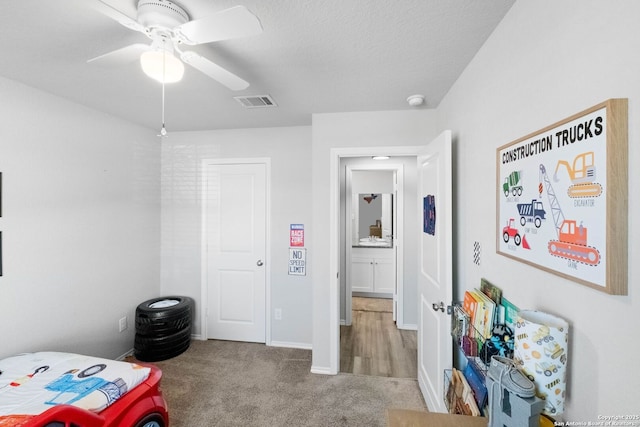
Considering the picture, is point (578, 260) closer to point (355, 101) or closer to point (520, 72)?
point (520, 72)

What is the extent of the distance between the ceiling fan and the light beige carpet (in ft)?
7.37

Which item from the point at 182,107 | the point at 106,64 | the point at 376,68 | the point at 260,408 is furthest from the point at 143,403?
the point at 376,68

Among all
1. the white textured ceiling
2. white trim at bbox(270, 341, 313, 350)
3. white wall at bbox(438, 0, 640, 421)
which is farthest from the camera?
white trim at bbox(270, 341, 313, 350)

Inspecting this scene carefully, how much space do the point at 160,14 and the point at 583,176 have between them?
1596 millimetres

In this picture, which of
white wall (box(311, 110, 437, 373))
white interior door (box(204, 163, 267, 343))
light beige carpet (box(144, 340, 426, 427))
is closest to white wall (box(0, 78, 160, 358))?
white interior door (box(204, 163, 267, 343))

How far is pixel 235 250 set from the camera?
317 centimetres

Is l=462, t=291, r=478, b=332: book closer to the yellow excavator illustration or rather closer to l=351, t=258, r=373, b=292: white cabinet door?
the yellow excavator illustration

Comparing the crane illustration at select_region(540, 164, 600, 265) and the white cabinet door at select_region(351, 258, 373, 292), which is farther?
the white cabinet door at select_region(351, 258, 373, 292)

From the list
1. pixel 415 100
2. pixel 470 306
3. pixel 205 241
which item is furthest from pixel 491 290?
pixel 205 241

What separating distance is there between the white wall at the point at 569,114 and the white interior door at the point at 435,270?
21 cm

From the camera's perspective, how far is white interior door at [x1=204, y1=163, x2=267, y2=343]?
313 centimetres

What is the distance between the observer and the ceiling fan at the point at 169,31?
1012 millimetres

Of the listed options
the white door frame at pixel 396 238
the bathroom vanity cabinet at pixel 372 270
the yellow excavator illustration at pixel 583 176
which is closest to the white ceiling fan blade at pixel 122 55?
the yellow excavator illustration at pixel 583 176

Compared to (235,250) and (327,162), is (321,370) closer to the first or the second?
(235,250)
